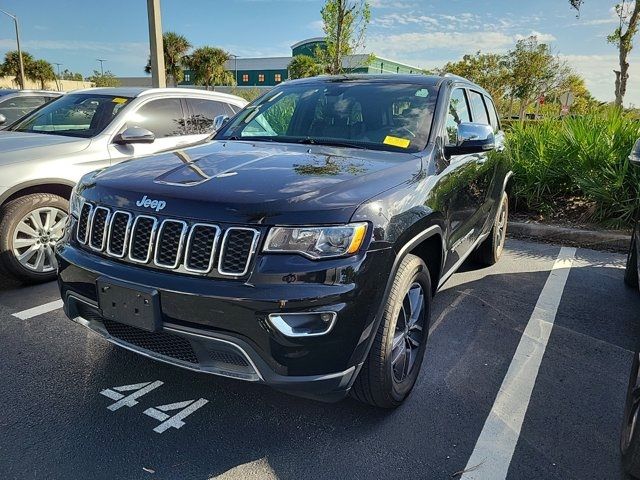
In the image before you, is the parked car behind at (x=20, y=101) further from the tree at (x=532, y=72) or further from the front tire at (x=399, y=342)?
the tree at (x=532, y=72)

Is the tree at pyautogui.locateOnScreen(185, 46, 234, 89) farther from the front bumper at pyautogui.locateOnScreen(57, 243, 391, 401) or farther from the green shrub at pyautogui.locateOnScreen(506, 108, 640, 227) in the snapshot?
the front bumper at pyautogui.locateOnScreen(57, 243, 391, 401)

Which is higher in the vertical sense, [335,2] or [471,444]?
[335,2]

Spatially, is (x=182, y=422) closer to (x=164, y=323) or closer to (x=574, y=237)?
(x=164, y=323)

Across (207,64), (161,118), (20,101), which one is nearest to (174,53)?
(207,64)

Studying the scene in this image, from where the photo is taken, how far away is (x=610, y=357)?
3.46m

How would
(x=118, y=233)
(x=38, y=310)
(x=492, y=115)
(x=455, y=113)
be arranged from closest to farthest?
(x=118, y=233) → (x=455, y=113) → (x=38, y=310) → (x=492, y=115)

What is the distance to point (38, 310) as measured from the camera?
3.93 metres

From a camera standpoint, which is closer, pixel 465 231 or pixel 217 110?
pixel 465 231

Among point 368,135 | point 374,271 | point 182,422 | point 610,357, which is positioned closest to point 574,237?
point 610,357

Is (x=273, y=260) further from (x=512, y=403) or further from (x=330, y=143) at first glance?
(x=512, y=403)

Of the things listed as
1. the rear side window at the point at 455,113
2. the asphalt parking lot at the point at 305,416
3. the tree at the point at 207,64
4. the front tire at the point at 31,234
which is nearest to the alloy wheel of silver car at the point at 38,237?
the front tire at the point at 31,234

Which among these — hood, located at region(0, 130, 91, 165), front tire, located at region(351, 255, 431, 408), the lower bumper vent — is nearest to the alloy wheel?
front tire, located at region(351, 255, 431, 408)

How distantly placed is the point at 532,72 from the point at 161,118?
3951cm

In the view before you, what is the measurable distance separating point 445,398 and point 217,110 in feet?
15.1
